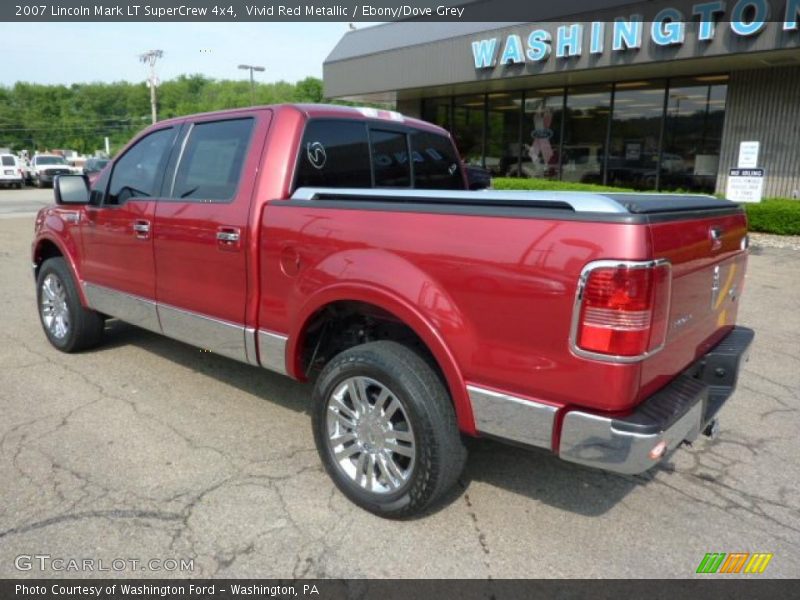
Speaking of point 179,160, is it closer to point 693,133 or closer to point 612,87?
point 693,133

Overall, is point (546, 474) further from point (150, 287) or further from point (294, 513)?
point (150, 287)

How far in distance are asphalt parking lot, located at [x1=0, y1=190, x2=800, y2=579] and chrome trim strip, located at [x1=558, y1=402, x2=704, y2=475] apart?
23.1 inches

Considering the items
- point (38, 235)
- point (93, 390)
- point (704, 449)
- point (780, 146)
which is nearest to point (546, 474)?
point (704, 449)

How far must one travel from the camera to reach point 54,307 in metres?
5.38

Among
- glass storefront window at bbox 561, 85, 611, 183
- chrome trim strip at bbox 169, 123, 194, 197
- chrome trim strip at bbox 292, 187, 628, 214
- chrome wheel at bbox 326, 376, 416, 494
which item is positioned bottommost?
chrome wheel at bbox 326, 376, 416, 494

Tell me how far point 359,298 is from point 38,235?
3.99 m

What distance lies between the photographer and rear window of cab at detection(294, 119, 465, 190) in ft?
11.6

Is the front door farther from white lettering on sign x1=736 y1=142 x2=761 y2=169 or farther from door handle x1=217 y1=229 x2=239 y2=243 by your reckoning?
white lettering on sign x1=736 y1=142 x2=761 y2=169

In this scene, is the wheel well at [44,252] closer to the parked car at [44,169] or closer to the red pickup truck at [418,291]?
the red pickup truck at [418,291]

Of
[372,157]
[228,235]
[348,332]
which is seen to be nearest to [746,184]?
[372,157]

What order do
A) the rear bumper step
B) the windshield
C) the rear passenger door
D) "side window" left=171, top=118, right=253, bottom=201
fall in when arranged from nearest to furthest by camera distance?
1. the rear bumper step
2. the rear passenger door
3. "side window" left=171, top=118, right=253, bottom=201
4. the windshield

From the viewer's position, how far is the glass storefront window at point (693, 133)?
1477cm

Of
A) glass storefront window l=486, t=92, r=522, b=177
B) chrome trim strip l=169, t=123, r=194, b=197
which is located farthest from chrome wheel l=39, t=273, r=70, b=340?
glass storefront window l=486, t=92, r=522, b=177

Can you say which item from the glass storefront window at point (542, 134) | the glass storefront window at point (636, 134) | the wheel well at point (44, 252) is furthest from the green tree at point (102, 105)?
the wheel well at point (44, 252)
